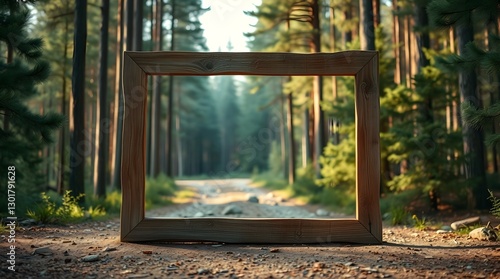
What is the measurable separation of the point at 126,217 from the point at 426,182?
8162 mm

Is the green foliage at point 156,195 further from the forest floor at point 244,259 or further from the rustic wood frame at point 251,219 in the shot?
the forest floor at point 244,259

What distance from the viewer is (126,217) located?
6652 mm

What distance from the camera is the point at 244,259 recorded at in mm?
5660

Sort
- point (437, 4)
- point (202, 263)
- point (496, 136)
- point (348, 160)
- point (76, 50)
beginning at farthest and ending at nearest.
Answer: point (348, 160)
point (76, 50)
point (437, 4)
point (496, 136)
point (202, 263)

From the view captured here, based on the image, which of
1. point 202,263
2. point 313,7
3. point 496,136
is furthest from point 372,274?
point 313,7

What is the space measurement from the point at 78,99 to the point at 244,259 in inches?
301

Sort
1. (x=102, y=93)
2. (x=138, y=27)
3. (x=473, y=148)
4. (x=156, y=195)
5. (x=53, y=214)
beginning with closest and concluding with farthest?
(x=53, y=214) → (x=473, y=148) → (x=102, y=93) → (x=138, y=27) → (x=156, y=195)

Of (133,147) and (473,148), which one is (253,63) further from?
(473,148)

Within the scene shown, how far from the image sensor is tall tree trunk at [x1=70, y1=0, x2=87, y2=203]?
1089 cm

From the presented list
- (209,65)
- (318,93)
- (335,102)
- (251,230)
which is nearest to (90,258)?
(251,230)

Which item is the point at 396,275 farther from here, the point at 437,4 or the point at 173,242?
the point at 437,4

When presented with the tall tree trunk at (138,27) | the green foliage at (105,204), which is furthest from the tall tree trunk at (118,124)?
the green foliage at (105,204)

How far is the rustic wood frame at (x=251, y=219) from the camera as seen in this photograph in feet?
22.0

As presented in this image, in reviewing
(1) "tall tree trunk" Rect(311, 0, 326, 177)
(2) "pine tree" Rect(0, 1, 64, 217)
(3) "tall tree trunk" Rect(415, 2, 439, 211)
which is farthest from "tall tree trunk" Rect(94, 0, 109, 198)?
(3) "tall tree trunk" Rect(415, 2, 439, 211)
